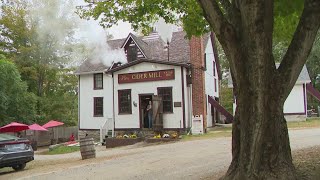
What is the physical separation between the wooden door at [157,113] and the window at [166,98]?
1.74 feet

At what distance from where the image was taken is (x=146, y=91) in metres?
25.7

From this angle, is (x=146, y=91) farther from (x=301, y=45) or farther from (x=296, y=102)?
(x=301, y=45)

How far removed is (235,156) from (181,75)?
17.4m

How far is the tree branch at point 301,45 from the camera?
6598mm

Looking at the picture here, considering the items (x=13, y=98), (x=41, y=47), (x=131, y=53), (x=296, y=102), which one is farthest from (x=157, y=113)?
(x=41, y=47)

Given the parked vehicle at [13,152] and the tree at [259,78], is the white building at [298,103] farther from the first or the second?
the tree at [259,78]

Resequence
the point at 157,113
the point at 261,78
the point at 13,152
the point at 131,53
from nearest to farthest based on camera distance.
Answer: the point at 261,78 < the point at 13,152 < the point at 157,113 < the point at 131,53

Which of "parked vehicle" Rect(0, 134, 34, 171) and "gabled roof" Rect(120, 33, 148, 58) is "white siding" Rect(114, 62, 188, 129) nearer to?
"gabled roof" Rect(120, 33, 148, 58)

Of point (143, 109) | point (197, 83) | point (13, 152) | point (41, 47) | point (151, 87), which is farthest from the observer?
point (41, 47)

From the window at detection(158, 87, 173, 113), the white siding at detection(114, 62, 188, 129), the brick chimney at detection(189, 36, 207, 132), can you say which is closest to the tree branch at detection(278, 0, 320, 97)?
the white siding at detection(114, 62, 188, 129)

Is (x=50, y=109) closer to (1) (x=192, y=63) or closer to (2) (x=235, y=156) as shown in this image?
(1) (x=192, y=63)

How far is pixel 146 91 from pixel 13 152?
1237cm

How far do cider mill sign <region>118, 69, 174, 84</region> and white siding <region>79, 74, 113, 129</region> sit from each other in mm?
3238

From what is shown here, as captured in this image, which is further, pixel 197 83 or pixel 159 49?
pixel 159 49
